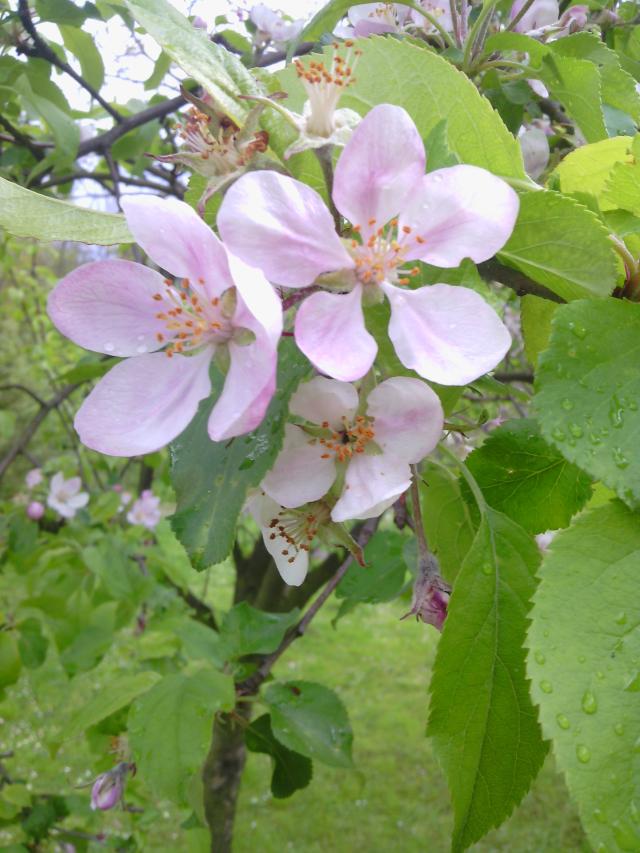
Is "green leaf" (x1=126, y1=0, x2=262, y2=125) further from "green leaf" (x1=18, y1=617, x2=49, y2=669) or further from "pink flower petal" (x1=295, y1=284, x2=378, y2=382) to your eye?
"green leaf" (x1=18, y1=617, x2=49, y2=669)

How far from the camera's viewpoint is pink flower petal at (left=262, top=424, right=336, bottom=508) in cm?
62

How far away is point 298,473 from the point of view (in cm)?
63

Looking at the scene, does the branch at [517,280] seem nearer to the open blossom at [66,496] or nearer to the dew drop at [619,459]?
the dew drop at [619,459]

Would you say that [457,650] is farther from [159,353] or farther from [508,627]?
[159,353]

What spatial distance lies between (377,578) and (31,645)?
1.20 m

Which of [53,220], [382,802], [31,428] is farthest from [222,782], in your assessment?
[53,220]

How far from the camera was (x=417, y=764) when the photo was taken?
199 inches

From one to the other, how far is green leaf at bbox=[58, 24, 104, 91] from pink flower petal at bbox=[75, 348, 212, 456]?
5.47 feet

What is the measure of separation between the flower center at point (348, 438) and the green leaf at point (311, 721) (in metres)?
1.07

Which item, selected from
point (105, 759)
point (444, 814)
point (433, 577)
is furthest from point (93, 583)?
point (444, 814)

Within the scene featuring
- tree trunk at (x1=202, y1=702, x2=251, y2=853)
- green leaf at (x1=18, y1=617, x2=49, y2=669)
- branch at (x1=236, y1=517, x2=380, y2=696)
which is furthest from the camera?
tree trunk at (x1=202, y1=702, x2=251, y2=853)

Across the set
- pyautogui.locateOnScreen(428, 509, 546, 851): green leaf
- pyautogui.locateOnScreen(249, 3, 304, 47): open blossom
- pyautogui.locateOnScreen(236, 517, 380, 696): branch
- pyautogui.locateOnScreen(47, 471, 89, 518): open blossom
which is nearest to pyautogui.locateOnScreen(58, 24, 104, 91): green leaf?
pyautogui.locateOnScreen(249, 3, 304, 47): open blossom

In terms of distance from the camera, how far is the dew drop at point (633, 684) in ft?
1.64

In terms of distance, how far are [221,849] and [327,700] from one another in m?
1.94
